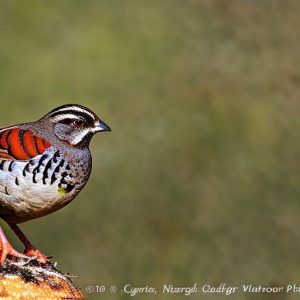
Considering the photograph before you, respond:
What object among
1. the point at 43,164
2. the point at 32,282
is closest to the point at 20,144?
the point at 43,164

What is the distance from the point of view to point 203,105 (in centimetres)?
2042

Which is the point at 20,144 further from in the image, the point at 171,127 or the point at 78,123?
the point at 171,127

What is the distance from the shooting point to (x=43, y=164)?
7301 millimetres

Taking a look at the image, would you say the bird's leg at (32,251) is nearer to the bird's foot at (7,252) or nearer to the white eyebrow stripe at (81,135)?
the bird's foot at (7,252)

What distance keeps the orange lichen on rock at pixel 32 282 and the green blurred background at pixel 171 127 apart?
277 inches

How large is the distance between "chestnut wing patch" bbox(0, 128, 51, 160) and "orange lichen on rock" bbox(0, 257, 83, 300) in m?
0.78

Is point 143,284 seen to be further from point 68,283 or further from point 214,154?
point 68,283

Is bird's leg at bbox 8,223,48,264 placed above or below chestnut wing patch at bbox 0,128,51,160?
A: below

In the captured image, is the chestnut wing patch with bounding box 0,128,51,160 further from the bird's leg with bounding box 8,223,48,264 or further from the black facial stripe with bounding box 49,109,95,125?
the bird's leg with bounding box 8,223,48,264

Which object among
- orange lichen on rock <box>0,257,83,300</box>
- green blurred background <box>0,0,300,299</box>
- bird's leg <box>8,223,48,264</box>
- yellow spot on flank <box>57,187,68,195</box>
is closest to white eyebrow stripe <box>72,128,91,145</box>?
yellow spot on flank <box>57,187,68,195</box>

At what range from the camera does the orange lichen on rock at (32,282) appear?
21.6 ft

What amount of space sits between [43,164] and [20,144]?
229 mm

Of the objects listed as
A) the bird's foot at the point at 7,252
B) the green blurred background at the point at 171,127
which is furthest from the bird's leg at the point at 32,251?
the green blurred background at the point at 171,127

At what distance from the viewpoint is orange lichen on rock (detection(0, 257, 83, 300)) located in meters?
6.59
